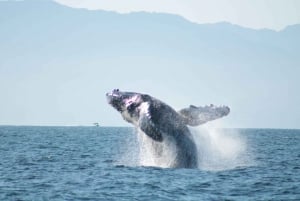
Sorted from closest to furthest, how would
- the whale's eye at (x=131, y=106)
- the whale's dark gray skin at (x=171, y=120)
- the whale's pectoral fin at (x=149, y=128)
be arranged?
the whale's pectoral fin at (x=149, y=128) → the whale's dark gray skin at (x=171, y=120) → the whale's eye at (x=131, y=106)

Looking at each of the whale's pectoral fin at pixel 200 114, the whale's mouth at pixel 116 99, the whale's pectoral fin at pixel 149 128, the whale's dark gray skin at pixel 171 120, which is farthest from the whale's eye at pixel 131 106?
the whale's pectoral fin at pixel 200 114

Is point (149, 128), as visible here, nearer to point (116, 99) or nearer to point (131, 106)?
point (131, 106)

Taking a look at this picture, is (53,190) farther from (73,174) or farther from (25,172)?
(25,172)

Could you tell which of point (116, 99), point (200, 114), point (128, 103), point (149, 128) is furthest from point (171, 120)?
point (116, 99)

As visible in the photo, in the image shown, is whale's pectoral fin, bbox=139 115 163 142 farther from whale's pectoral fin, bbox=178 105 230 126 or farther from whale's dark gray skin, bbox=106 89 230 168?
whale's pectoral fin, bbox=178 105 230 126

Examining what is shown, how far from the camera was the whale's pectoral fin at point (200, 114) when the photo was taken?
56.2ft

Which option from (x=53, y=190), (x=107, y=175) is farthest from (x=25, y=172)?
(x=53, y=190)

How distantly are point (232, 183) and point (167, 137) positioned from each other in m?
2.05

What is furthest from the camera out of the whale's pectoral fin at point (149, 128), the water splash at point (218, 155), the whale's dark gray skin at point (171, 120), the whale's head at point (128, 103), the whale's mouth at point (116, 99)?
the water splash at point (218, 155)

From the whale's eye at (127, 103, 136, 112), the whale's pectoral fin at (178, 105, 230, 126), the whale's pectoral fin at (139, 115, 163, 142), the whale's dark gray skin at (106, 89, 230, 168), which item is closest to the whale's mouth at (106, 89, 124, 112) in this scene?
the whale's dark gray skin at (106, 89, 230, 168)

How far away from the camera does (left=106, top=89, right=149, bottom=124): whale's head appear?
57.2 feet

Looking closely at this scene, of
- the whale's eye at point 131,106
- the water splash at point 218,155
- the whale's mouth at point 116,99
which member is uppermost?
the whale's mouth at point 116,99

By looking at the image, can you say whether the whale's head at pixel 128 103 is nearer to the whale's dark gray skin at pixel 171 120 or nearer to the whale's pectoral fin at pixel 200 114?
the whale's dark gray skin at pixel 171 120

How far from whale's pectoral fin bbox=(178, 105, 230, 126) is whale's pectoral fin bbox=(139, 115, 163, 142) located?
916 mm
